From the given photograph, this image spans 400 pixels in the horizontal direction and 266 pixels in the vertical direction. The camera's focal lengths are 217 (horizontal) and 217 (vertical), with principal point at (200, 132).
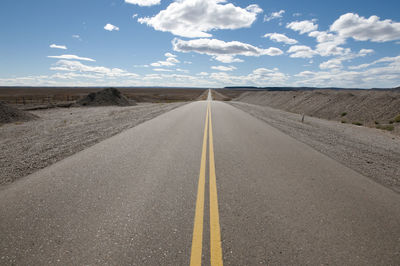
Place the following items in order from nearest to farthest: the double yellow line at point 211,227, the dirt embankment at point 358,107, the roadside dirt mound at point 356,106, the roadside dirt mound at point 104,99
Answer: the double yellow line at point 211,227 < the dirt embankment at point 358,107 < the roadside dirt mound at point 356,106 < the roadside dirt mound at point 104,99

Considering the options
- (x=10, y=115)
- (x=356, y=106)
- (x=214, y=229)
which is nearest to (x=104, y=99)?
(x=10, y=115)

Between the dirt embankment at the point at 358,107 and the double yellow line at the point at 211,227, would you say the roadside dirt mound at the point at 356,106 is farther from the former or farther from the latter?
the double yellow line at the point at 211,227

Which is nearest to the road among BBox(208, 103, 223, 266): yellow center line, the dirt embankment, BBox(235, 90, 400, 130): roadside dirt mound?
BBox(208, 103, 223, 266): yellow center line

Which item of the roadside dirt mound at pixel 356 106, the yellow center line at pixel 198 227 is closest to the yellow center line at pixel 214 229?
the yellow center line at pixel 198 227

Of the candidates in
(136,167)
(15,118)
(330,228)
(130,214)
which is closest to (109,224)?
(130,214)

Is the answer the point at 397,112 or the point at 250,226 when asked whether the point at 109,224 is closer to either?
the point at 250,226

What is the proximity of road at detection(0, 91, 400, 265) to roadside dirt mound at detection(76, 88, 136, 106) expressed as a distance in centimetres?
3128

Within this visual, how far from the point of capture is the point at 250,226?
296 centimetres

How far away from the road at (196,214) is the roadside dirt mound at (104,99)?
3128cm

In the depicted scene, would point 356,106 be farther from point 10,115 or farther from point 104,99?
point 104,99

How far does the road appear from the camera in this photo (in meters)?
2.47

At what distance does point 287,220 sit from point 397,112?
23.3 metres

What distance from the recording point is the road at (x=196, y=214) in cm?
247

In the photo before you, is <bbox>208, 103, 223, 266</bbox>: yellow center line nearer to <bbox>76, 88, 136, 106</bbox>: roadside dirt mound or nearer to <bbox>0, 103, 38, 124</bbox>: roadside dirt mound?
<bbox>0, 103, 38, 124</bbox>: roadside dirt mound
